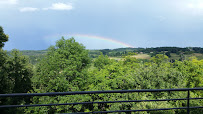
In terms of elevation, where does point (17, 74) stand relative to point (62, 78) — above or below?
below

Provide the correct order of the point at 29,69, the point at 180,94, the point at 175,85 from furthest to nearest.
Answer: the point at 29,69 → the point at 175,85 → the point at 180,94

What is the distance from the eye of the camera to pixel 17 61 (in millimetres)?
25703

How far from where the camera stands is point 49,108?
49.1 ft

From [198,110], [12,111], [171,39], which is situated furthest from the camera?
[171,39]

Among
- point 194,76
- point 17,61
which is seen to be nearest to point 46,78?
point 17,61

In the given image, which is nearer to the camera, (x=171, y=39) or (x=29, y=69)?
Result: (x=29, y=69)

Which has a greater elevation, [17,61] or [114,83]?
[17,61]

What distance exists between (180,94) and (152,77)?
10.8 ft

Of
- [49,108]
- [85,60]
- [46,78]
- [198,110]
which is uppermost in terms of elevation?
[85,60]

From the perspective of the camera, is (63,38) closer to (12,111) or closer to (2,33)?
(2,33)

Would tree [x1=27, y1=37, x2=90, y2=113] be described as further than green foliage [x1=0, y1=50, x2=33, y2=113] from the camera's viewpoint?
No

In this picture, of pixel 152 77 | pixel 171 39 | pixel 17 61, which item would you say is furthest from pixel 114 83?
pixel 171 39

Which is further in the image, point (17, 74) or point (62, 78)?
point (17, 74)

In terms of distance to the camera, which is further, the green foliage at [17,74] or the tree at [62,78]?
the green foliage at [17,74]
